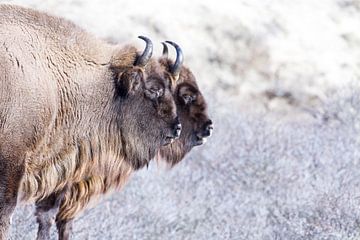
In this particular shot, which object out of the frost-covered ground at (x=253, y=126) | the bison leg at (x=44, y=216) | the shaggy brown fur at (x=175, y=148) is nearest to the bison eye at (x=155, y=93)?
the shaggy brown fur at (x=175, y=148)

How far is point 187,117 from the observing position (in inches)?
390

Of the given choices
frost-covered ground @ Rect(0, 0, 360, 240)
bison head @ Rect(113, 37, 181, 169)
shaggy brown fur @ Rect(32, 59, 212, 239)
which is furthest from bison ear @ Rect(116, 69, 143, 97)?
frost-covered ground @ Rect(0, 0, 360, 240)

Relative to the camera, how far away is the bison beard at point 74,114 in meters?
8.36

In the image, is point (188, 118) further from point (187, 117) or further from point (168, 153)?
point (168, 153)

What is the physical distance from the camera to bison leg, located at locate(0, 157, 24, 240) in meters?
8.31

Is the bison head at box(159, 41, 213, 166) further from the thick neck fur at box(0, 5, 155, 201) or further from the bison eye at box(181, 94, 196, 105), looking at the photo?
the thick neck fur at box(0, 5, 155, 201)

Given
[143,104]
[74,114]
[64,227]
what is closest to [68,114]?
[74,114]

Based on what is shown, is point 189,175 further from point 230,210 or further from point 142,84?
point 142,84

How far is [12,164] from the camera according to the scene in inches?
328

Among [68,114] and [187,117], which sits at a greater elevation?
[68,114]

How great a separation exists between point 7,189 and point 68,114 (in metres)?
0.73

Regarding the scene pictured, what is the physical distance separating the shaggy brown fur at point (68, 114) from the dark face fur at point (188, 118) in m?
0.42

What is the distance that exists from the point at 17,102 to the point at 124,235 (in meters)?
2.42

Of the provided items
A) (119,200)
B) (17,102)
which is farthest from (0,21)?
(119,200)
